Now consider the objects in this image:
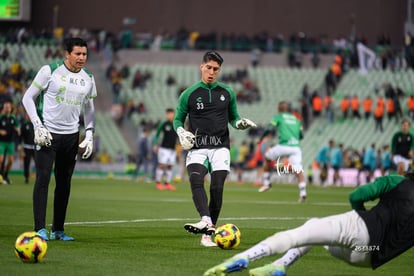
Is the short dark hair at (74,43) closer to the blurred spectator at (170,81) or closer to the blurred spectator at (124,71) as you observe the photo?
the blurred spectator at (124,71)

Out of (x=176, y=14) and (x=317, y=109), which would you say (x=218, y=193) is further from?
(x=176, y=14)

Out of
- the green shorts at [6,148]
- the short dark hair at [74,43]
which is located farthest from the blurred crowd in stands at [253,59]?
the short dark hair at [74,43]

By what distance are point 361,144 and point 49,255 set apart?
1541 inches

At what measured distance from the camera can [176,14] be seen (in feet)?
197

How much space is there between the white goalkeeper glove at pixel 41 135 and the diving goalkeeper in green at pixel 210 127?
→ 5.82ft

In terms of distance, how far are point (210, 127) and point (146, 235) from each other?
2.02 meters

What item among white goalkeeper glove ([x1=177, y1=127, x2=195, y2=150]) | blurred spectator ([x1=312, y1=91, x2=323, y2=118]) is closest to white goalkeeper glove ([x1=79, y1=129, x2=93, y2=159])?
white goalkeeper glove ([x1=177, y1=127, x2=195, y2=150])

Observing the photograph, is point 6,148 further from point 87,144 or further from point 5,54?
point 5,54

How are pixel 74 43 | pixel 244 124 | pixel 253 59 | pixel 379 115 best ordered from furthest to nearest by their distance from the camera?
pixel 253 59 → pixel 379 115 → pixel 244 124 → pixel 74 43

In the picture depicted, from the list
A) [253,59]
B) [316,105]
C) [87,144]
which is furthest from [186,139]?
[253,59]

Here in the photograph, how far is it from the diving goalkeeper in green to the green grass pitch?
33.6 inches

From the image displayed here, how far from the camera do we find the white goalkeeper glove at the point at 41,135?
1198 centimetres

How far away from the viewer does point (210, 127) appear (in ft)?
42.5

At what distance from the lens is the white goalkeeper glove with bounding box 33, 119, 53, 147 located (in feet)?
39.3
